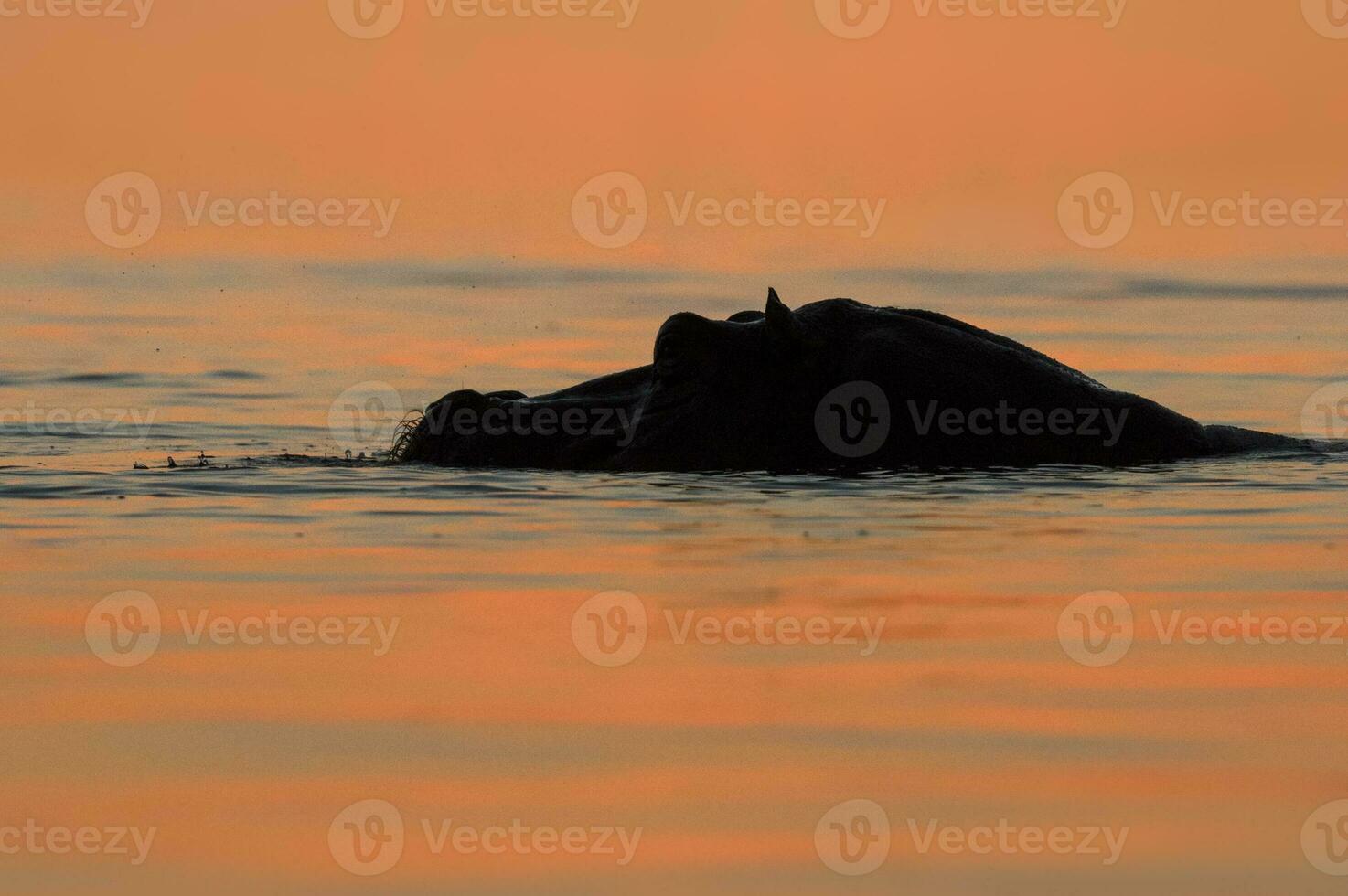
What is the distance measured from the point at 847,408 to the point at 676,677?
602 cm

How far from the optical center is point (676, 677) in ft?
27.2

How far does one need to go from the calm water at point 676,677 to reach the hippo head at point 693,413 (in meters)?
0.45

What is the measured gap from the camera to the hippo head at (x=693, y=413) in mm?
14133

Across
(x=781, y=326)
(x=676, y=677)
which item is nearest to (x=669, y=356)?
(x=781, y=326)

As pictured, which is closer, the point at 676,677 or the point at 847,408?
the point at 676,677

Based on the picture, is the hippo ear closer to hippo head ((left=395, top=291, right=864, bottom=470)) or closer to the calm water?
hippo head ((left=395, top=291, right=864, bottom=470))

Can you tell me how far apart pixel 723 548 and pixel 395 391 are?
37.2 feet

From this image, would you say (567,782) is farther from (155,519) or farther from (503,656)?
(155,519)

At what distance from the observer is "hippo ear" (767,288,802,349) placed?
46.1ft

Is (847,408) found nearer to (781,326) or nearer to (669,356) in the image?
(781,326)

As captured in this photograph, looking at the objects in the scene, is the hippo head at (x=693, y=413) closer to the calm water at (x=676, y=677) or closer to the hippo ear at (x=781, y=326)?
the hippo ear at (x=781, y=326)

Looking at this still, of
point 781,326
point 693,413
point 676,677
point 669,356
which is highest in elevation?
point 781,326

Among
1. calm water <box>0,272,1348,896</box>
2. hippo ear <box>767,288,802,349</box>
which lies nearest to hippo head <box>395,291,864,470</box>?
hippo ear <box>767,288,802,349</box>

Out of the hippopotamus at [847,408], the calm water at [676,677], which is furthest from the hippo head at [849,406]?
the calm water at [676,677]
